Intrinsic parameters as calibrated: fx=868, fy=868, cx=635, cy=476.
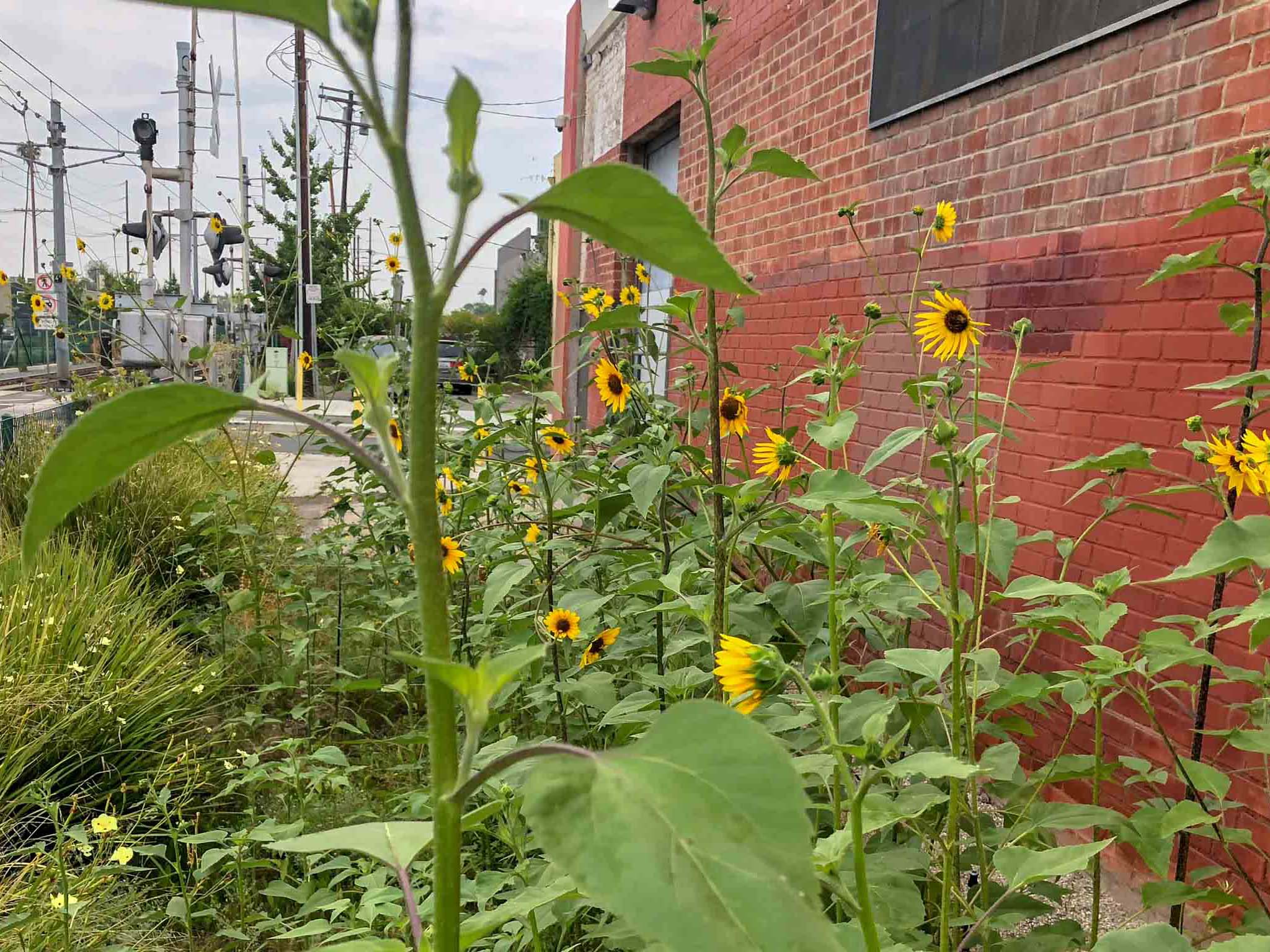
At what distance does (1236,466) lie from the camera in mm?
1389

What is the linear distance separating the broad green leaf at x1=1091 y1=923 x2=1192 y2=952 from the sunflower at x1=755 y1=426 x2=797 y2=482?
699 millimetres

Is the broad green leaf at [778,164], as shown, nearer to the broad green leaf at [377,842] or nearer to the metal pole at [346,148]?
the broad green leaf at [377,842]

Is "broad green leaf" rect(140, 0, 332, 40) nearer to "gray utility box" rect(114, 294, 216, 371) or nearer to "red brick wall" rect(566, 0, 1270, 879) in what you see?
"red brick wall" rect(566, 0, 1270, 879)

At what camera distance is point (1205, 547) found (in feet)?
3.07

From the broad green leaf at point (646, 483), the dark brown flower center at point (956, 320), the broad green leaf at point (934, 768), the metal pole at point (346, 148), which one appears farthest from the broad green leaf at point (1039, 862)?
the metal pole at point (346, 148)

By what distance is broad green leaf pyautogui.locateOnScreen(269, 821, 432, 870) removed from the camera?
60 centimetres

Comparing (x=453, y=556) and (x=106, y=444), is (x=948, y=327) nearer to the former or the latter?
(x=453, y=556)

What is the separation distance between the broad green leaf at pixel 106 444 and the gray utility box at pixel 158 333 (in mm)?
3214

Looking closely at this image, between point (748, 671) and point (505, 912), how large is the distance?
0.38 m

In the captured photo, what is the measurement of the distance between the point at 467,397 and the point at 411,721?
5.12 feet

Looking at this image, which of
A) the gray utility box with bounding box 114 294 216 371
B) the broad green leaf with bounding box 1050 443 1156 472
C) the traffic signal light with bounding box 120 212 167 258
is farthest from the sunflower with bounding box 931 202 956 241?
the traffic signal light with bounding box 120 212 167 258

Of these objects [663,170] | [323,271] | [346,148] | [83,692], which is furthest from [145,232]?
[346,148]

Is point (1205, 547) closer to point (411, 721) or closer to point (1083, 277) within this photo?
point (1083, 277)

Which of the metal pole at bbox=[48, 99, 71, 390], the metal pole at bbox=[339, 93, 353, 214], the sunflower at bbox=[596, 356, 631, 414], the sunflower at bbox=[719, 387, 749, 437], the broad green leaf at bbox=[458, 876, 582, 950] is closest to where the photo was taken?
the broad green leaf at bbox=[458, 876, 582, 950]
